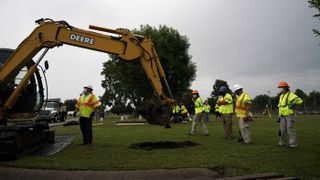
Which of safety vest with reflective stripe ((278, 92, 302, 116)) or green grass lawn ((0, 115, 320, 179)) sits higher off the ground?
safety vest with reflective stripe ((278, 92, 302, 116))

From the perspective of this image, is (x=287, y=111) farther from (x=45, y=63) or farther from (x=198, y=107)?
(x=45, y=63)

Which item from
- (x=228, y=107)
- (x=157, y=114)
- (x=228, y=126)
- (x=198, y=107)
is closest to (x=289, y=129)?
(x=228, y=126)

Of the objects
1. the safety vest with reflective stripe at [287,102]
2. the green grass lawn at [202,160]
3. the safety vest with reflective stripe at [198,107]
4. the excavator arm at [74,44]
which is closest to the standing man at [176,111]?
the excavator arm at [74,44]

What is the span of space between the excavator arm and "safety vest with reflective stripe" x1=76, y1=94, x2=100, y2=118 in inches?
76.9

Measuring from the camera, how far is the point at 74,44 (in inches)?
433

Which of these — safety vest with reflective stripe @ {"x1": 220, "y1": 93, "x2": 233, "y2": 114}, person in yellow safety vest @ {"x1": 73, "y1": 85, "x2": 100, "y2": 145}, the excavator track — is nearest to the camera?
the excavator track

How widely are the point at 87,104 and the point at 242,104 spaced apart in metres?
5.03

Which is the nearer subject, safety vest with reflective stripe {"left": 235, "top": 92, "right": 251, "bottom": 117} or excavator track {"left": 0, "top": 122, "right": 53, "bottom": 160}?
excavator track {"left": 0, "top": 122, "right": 53, "bottom": 160}

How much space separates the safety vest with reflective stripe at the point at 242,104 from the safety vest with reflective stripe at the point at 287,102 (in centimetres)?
120

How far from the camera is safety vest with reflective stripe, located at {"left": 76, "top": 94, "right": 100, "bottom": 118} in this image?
12.4m

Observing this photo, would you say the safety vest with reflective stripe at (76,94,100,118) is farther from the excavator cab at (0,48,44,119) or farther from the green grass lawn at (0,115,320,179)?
the green grass lawn at (0,115,320,179)

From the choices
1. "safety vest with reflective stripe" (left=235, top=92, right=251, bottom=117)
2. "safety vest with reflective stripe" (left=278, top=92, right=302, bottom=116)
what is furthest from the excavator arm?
"safety vest with reflective stripe" (left=278, top=92, right=302, bottom=116)

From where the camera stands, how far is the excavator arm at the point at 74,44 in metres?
10.8

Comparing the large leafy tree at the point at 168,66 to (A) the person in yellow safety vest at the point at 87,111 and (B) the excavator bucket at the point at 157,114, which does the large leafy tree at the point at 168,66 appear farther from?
(B) the excavator bucket at the point at 157,114
